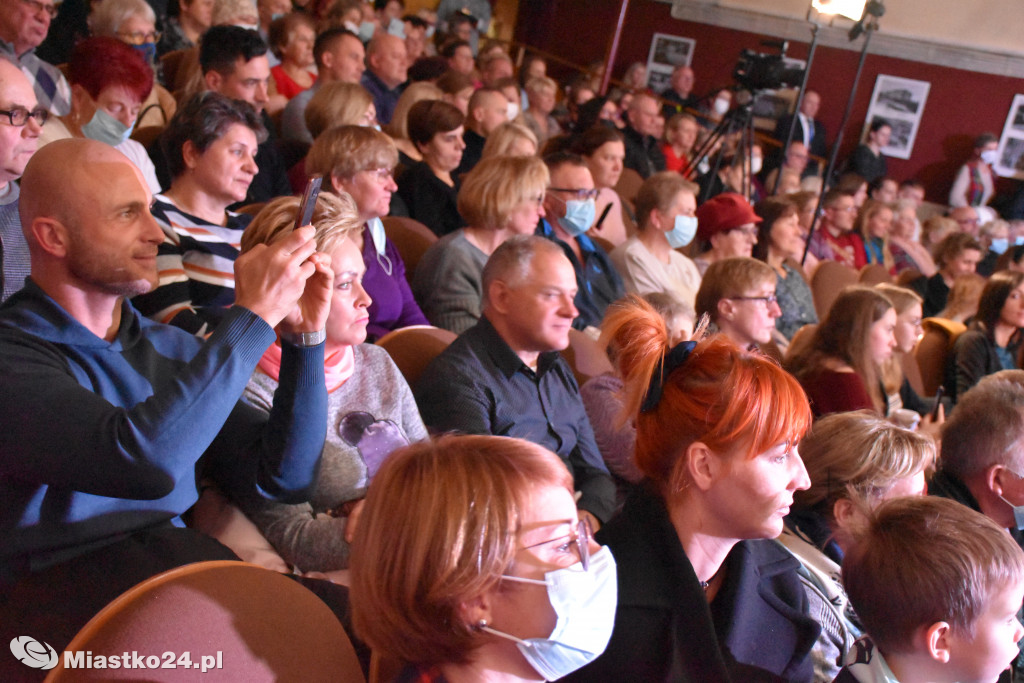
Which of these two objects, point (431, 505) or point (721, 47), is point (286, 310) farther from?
point (721, 47)

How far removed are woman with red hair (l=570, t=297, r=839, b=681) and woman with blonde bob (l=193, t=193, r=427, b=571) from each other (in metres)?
0.51

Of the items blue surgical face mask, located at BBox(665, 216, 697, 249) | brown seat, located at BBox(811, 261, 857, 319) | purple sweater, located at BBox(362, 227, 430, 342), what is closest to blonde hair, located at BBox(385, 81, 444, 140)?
blue surgical face mask, located at BBox(665, 216, 697, 249)

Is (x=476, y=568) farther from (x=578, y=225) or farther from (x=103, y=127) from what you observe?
(x=578, y=225)

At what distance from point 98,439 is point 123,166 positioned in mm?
494

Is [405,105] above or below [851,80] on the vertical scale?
below

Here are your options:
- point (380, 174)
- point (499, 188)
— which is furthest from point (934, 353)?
point (380, 174)

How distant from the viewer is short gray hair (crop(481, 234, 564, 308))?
2.14 metres

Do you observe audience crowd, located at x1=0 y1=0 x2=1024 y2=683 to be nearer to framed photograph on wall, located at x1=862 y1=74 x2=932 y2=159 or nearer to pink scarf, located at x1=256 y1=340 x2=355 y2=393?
pink scarf, located at x1=256 y1=340 x2=355 y2=393

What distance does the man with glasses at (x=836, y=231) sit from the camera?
5.45m

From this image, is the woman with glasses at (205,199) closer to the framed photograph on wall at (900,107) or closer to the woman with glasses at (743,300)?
the woman with glasses at (743,300)

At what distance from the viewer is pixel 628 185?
5230mm

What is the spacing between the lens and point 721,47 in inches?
377

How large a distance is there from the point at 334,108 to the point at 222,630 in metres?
2.57

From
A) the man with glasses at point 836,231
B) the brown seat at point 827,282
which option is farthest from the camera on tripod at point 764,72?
the brown seat at point 827,282
